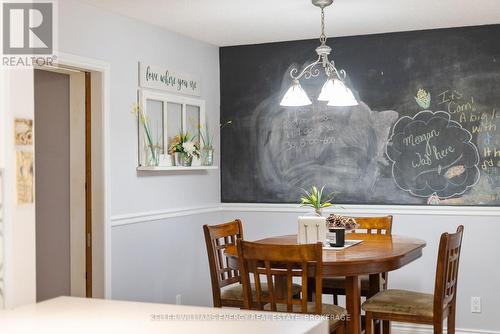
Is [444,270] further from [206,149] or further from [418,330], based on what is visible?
[206,149]

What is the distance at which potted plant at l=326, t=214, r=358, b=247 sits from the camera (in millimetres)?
3840

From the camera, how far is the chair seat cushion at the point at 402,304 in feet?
11.8

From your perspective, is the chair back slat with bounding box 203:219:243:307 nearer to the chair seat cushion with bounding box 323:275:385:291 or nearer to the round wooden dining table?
the round wooden dining table

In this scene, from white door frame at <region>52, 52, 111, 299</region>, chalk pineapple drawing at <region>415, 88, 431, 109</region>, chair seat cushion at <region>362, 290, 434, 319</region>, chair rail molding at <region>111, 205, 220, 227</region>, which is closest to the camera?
chair seat cushion at <region>362, 290, 434, 319</region>

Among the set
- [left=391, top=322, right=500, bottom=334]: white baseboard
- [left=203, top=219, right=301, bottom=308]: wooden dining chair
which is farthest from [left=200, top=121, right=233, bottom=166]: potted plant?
[left=391, top=322, right=500, bottom=334]: white baseboard

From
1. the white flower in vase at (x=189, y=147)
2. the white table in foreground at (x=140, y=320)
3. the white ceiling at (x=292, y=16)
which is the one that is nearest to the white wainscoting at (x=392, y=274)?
the white flower in vase at (x=189, y=147)

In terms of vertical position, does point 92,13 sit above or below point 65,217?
above

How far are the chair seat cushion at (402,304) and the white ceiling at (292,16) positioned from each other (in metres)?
1.76

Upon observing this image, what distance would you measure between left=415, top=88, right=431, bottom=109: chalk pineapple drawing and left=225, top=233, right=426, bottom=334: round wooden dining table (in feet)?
4.46

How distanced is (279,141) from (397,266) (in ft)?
7.29

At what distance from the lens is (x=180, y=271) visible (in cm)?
515

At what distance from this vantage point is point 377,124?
5.18 m

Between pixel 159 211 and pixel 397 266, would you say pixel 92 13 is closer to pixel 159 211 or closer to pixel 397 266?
pixel 159 211

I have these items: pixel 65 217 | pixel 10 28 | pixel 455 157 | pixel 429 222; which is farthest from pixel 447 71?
A: pixel 10 28
